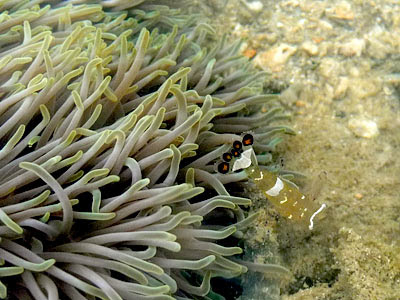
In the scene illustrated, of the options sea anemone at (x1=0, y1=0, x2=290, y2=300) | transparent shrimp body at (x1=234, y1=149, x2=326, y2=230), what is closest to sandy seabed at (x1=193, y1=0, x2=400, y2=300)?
transparent shrimp body at (x1=234, y1=149, x2=326, y2=230)

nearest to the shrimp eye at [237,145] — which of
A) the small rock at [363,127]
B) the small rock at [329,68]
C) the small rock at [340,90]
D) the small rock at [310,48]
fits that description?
the small rock at [363,127]

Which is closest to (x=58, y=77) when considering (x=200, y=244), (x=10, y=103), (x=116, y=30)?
(x=10, y=103)

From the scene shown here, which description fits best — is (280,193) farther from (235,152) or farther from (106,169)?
(106,169)

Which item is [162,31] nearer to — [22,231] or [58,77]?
[58,77]

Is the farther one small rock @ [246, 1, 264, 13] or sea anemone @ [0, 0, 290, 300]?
small rock @ [246, 1, 264, 13]

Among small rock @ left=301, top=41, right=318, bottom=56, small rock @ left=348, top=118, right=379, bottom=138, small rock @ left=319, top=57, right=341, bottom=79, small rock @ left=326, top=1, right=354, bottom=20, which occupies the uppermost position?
small rock @ left=326, top=1, right=354, bottom=20

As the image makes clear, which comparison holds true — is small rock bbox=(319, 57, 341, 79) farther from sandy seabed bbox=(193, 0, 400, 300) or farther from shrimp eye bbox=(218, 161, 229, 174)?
shrimp eye bbox=(218, 161, 229, 174)
